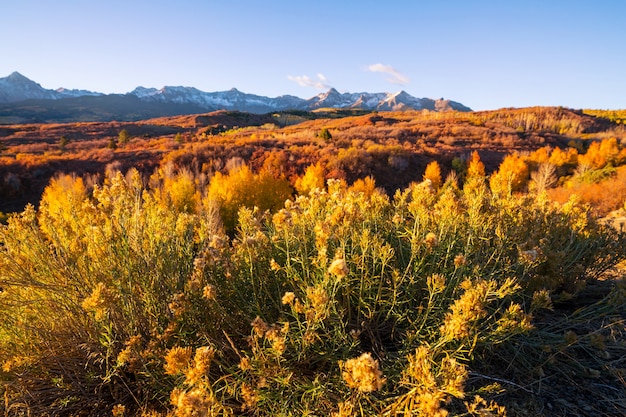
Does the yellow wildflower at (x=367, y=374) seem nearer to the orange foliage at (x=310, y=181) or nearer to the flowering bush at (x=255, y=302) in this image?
the flowering bush at (x=255, y=302)

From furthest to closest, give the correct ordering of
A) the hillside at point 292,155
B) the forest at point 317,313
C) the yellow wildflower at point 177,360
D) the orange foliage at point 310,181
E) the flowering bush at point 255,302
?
the hillside at point 292,155 → the orange foliage at point 310,181 → the flowering bush at point 255,302 → the forest at point 317,313 → the yellow wildflower at point 177,360

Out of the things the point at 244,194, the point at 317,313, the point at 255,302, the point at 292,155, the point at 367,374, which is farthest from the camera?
the point at 292,155

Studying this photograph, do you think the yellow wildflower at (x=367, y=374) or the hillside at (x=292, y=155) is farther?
the hillside at (x=292, y=155)

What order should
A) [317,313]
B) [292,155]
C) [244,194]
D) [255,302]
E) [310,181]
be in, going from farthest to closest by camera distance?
[292,155], [310,181], [244,194], [255,302], [317,313]

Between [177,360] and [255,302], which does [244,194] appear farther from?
[177,360]

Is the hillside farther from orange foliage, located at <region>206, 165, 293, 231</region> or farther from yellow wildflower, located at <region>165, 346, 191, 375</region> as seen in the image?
yellow wildflower, located at <region>165, 346, 191, 375</region>

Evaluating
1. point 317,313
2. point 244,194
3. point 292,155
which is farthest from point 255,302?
point 292,155

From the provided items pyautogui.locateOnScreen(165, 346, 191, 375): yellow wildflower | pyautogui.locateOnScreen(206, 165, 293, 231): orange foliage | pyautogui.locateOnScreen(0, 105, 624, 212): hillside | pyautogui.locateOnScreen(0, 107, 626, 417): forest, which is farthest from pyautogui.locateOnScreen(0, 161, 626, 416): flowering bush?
pyautogui.locateOnScreen(0, 105, 624, 212): hillside

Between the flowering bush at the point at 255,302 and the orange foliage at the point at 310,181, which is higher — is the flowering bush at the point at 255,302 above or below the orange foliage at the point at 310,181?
above

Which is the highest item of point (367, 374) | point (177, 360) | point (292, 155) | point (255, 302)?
point (367, 374)

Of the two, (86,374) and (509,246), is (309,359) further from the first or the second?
(509,246)

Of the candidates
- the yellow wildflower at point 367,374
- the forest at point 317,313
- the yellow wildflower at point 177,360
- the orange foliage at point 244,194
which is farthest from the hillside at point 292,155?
the yellow wildflower at point 367,374

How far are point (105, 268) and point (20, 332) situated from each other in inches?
28.5

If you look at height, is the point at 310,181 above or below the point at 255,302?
below
